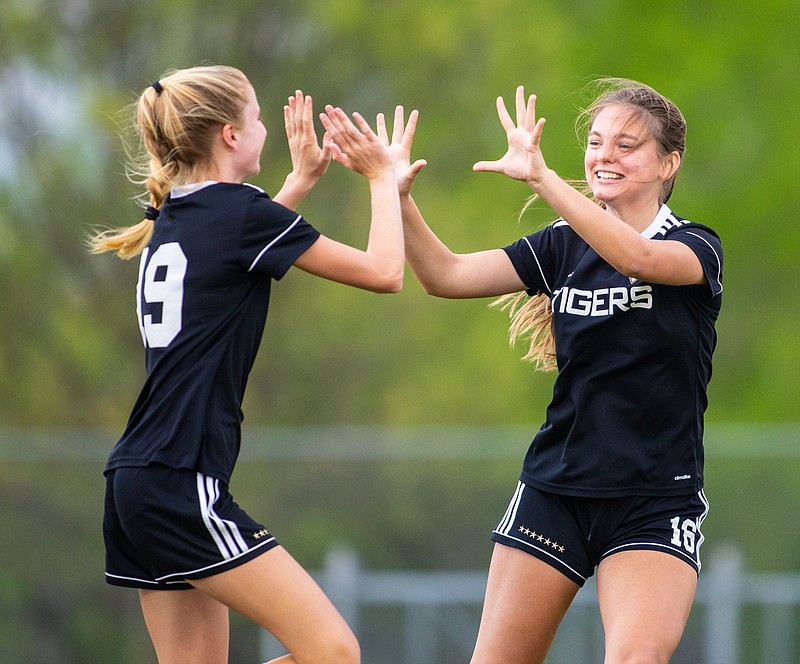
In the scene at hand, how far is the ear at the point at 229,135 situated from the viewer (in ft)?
11.6

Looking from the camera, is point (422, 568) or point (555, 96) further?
point (555, 96)

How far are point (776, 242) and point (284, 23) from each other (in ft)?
19.2

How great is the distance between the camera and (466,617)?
29.8 feet

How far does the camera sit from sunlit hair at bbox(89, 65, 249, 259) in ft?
11.5

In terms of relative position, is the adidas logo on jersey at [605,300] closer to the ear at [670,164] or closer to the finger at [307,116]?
the ear at [670,164]

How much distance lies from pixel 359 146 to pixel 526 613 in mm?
1415

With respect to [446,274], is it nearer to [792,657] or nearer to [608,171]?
[608,171]

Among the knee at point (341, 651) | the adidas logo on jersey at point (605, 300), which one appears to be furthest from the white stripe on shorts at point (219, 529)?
the adidas logo on jersey at point (605, 300)

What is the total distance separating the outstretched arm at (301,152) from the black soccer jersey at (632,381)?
865 mm

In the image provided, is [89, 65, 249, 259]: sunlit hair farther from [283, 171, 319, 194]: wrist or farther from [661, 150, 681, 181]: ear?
[661, 150, 681, 181]: ear

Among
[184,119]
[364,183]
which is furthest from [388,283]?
[364,183]

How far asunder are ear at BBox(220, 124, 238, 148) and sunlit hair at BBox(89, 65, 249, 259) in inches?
0.5

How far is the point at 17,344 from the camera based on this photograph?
12680 mm

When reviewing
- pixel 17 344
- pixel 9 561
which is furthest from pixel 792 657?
pixel 17 344
